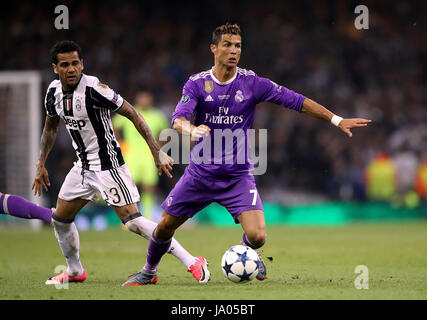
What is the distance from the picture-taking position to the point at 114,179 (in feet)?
23.5

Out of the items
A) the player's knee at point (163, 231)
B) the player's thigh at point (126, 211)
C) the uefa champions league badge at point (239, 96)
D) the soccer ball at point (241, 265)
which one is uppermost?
the uefa champions league badge at point (239, 96)

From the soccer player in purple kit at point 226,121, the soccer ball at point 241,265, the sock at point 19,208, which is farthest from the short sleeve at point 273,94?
the sock at point 19,208

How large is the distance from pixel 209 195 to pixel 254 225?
494mm

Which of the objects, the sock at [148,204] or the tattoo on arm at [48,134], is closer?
the tattoo on arm at [48,134]

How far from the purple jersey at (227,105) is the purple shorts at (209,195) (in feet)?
0.24

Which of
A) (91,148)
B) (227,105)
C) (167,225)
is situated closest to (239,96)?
(227,105)

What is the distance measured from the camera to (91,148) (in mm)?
7238

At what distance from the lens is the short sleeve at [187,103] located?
6.68 m

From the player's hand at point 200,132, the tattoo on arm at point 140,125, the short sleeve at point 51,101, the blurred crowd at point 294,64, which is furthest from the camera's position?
the blurred crowd at point 294,64

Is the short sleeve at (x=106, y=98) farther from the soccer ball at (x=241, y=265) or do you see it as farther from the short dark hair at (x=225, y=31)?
the soccer ball at (x=241, y=265)

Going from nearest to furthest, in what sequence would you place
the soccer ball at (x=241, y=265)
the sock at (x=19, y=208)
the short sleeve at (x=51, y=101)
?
the soccer ball at (x=241, y=265)
the short sleeve at (x=51, y=101)
the sock at (x=19, y=208)

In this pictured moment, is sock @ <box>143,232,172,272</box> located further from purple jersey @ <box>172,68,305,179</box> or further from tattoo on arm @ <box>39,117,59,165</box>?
tattoo on arm @ <box>39,117,59,165</box>
